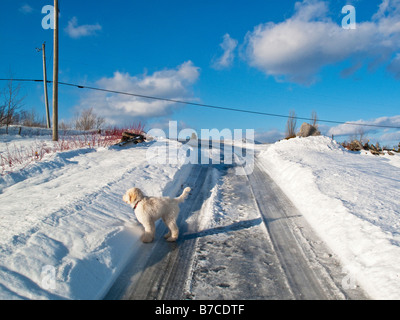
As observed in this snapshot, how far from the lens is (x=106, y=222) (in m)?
4.55

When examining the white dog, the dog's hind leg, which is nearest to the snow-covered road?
the dog's hind leg

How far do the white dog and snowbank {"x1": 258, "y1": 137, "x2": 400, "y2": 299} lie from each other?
2620mm

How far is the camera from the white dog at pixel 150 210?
4121 millimetres

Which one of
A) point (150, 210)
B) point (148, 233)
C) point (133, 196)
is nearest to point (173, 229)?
point (148, 233)

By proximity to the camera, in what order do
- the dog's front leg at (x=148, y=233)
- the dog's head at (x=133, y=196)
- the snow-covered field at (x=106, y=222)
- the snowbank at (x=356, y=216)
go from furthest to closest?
the dog's front leg at (x=148, y=233) → the dog's head at (x=133, y=196) → the snowbank at (x=356, y=216) → the snow-covered field at (x=106, y=222)

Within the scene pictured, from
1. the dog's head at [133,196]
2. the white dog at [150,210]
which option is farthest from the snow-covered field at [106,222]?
the dog's head at [133,196]

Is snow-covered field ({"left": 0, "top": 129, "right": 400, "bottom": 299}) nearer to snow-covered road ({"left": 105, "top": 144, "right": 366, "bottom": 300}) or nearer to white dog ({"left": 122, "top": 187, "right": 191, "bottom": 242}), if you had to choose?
snow-covered road ({"left": 105, "top": 144, "right": 366, "bottom": 300})

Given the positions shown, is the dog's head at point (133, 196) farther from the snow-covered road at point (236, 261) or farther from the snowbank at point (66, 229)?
A: the snow-covered road at point (236, 261)

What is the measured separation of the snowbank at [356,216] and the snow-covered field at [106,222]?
0.01 metres

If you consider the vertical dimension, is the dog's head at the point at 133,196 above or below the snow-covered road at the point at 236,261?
above
